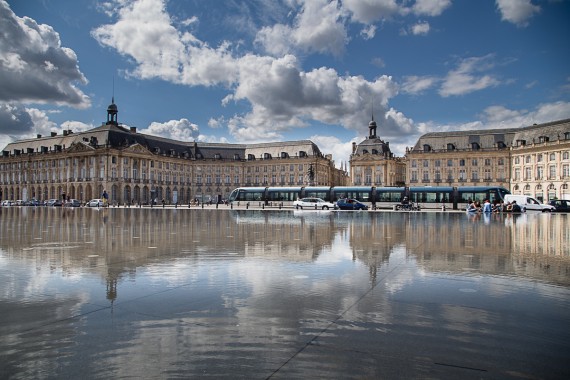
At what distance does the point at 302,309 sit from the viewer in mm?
5168

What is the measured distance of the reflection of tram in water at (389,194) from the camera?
5222 centimetres

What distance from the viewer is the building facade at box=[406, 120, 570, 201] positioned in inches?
2931

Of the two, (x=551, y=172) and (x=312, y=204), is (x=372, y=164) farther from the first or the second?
(x=312, y=204)

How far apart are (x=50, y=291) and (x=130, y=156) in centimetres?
9080

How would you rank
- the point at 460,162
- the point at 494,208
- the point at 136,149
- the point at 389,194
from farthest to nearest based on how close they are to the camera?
1. the point at 136,149
2. the point at 460,162
3. the point at 389,194
4. the point at 494,208

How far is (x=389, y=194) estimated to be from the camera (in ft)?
187

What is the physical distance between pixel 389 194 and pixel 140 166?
2442 inches

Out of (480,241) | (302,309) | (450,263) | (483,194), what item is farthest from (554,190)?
(302,309)

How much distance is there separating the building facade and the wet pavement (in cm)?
8019

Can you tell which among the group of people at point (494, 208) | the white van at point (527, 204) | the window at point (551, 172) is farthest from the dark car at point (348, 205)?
the window at point (551, 172)

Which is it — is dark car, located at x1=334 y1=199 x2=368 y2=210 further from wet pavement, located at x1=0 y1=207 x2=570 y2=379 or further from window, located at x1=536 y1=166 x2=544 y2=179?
window, located at x1=536 y1=166 x2=544 y2=179

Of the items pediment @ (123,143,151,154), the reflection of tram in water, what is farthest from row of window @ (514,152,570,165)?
pediment @ (123,143,151,154)

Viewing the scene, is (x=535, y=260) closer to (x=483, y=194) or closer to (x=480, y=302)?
(x=480, y=302)

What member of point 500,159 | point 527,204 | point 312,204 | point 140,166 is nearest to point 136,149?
point 140,166
